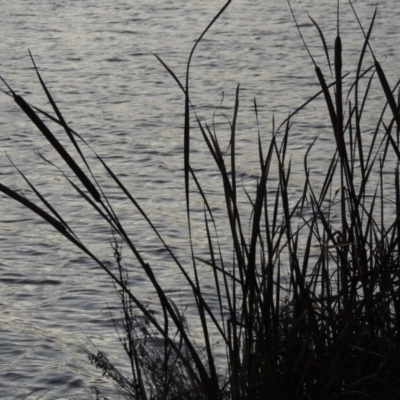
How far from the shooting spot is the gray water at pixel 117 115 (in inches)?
149

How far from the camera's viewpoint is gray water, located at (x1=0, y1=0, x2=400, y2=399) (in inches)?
149

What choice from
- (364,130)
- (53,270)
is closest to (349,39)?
(364,130)

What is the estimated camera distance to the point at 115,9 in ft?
A: 36.2

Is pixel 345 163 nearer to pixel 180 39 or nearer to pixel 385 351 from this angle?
pixel 385 351

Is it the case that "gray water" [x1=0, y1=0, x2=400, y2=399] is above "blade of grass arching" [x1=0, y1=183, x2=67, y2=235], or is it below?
above

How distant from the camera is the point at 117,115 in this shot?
22.5 feet

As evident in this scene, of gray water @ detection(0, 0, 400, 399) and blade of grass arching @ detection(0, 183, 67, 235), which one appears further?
gray water @ detection(0, 0, 400, 399)

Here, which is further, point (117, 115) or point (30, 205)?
point (117, 115)

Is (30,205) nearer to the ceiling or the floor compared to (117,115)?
nearer to the floor

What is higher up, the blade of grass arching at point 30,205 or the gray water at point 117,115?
the gray water at point 117,115

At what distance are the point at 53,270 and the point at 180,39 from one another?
518 centimetres

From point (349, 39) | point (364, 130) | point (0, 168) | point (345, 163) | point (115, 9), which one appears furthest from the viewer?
point (115, 9)

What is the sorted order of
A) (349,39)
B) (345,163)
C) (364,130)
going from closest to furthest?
(345,163), (364,130), (349,39)

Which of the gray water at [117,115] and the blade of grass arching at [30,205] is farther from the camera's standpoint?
the gray water at [117,115]
